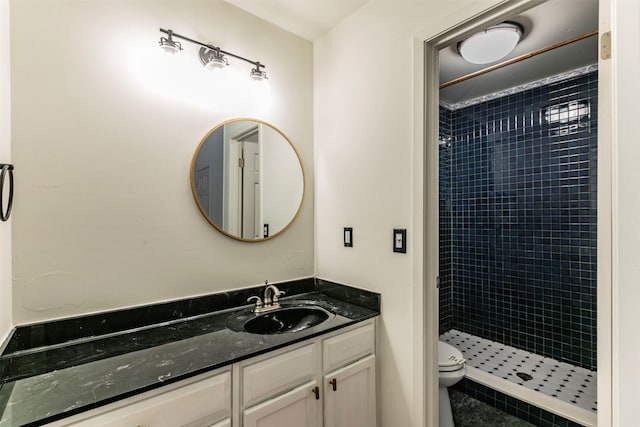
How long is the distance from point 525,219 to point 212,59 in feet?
9.01

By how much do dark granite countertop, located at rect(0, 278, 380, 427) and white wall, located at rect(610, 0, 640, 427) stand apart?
0.97 meters

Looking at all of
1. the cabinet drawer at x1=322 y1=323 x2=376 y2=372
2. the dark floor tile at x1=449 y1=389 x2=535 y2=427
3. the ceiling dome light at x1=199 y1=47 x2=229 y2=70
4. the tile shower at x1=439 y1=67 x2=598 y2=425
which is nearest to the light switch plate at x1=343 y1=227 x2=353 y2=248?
the cabinet drawer at x1=322 y1=323 x2=376 y2=372

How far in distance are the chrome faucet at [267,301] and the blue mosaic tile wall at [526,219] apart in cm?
204

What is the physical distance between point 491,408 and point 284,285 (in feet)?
5.76

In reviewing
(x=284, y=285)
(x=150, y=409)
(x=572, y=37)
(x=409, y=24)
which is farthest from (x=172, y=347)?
(x=572, y=37)

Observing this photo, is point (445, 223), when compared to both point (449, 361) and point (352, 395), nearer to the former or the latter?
point (449, 361)

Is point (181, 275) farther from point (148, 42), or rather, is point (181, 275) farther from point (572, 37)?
point (572, 37)

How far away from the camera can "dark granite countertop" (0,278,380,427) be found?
0.88 m

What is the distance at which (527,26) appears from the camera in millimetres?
1830

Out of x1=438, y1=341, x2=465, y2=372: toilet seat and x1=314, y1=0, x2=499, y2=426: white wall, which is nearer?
x1=314, y1=0, x2=499, y2=426: white wall

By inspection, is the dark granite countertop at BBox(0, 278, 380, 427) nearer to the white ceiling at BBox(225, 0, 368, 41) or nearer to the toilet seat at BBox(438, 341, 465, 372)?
the toilet seat at BBox(438, 341, 465, 372)

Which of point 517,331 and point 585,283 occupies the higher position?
point 585,283

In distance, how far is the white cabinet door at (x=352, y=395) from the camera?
1396 mm

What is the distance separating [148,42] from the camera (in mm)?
1453
